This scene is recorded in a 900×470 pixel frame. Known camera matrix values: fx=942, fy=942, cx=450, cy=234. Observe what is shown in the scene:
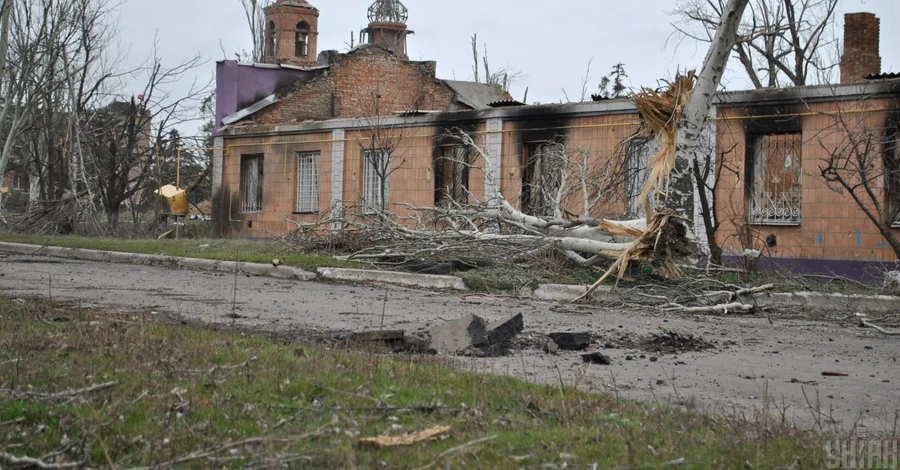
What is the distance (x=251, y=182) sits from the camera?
28.8 meters

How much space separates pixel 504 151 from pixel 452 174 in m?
2.13

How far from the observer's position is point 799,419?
5.40 meters

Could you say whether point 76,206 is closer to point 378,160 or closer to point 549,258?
point 378,160

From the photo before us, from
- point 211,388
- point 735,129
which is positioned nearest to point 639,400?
point 211,388

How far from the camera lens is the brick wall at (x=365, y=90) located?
31.0 metres

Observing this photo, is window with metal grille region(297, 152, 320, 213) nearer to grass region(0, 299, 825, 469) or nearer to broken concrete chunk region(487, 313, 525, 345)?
broken concrete chunk region(487, 313, 525, 345)

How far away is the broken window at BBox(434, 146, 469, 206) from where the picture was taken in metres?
24.1

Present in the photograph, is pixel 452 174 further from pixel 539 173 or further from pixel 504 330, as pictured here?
pixel 504 330

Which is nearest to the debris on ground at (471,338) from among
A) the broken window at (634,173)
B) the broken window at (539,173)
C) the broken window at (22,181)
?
the broken window at (634,173)

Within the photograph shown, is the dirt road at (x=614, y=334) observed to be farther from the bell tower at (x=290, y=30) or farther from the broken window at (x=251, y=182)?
the bell tower at (x=290, y=30)

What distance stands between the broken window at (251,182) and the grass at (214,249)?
23.9ft

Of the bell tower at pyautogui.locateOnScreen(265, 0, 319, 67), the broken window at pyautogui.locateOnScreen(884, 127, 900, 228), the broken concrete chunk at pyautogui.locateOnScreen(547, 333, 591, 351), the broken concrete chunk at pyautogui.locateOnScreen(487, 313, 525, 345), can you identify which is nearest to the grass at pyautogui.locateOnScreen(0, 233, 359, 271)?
the broken concrete chunk at pyautogui.locateOnScreen(487, 313, 525, 345)

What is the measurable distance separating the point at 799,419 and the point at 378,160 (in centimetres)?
2029

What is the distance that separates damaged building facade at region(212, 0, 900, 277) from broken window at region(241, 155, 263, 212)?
0.04 m
